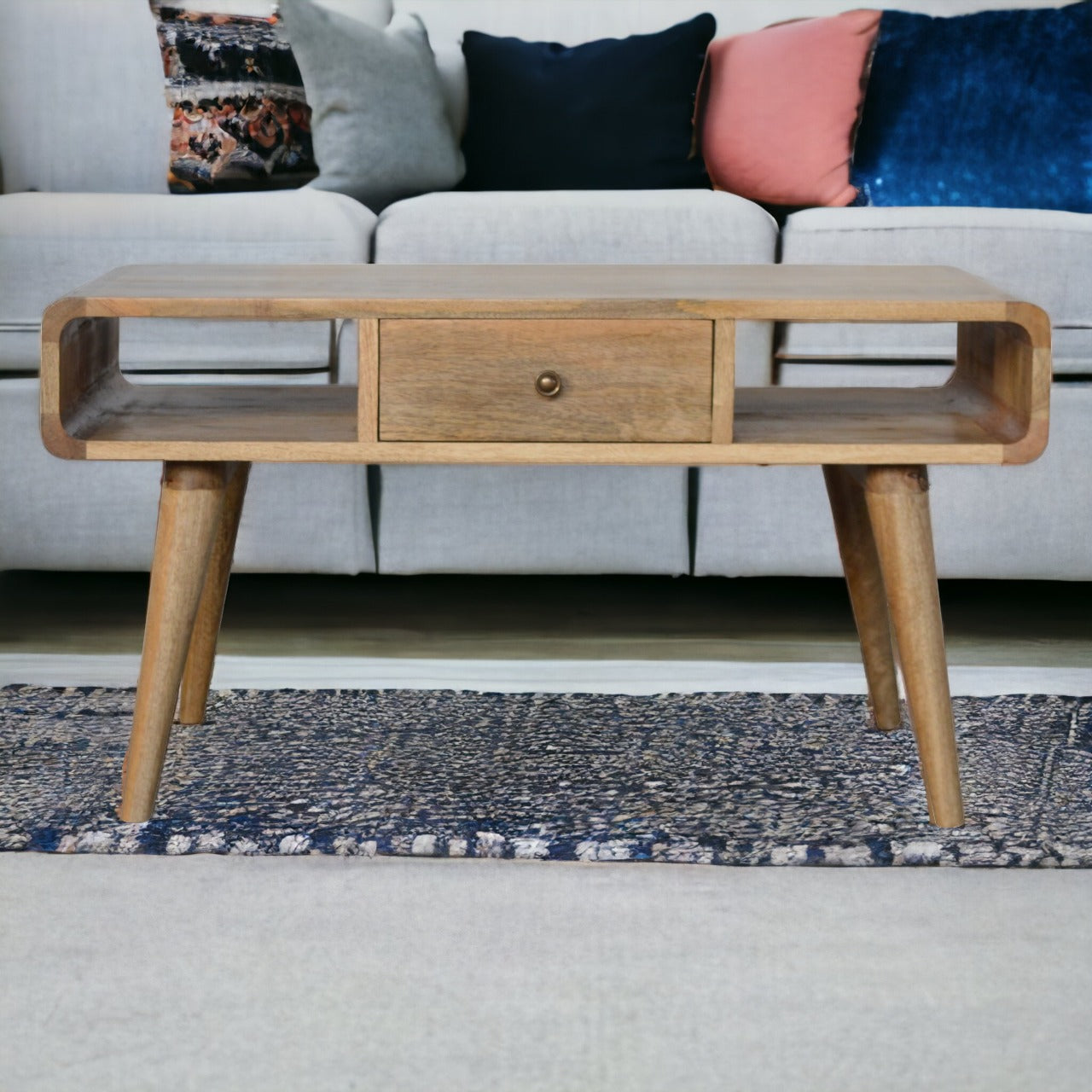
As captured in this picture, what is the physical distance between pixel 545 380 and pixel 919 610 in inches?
13.4

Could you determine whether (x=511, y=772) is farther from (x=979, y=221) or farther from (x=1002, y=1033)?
(x=979, y=221)

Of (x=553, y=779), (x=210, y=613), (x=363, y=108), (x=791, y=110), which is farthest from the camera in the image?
(x=791, y=110)

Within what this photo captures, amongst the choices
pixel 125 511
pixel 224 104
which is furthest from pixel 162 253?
pixel 224 104

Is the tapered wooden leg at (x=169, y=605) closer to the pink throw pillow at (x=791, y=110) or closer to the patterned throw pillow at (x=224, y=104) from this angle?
the patterned throw pillow at (x=224, y=104)

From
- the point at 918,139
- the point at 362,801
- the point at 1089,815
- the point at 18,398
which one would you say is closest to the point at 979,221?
the point at 918,139

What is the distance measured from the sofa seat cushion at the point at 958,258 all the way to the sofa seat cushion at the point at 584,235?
5 cm

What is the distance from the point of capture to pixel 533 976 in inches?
37.5

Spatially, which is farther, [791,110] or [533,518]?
[791,110]

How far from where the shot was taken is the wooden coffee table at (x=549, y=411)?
3.63ft

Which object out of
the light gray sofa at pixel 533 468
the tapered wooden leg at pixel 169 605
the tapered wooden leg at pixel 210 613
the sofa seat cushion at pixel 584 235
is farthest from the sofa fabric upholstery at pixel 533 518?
the tapered wooden leg at pixel 169 605

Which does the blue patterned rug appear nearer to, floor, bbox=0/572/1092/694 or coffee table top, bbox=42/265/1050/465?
floor, bbox=0/572/1092/694

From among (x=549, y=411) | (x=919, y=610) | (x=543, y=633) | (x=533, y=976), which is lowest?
(x=543, y=633)

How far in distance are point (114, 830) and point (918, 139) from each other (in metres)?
1.54

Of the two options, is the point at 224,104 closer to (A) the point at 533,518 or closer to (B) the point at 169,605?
(A) the point at 533,518
